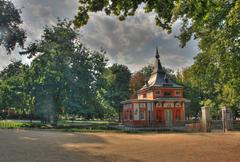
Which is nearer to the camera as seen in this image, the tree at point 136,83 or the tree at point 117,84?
the tree at point 117,84

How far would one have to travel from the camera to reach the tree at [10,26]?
31.1 meters

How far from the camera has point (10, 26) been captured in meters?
32.3

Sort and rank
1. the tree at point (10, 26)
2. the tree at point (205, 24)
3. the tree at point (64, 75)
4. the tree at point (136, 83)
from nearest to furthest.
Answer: the tree at point (205, 24)
the tree at point (10, 26)
the tree at point (64, 75)
the tree at point (136, 83)

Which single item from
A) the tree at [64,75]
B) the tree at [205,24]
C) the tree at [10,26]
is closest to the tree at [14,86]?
the tree at [64,75]

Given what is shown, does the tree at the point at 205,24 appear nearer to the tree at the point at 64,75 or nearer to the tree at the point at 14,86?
the tree at the point at 64,75

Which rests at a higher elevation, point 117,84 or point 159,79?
point 117,84

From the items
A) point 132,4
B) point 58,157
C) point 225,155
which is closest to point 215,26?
point 225,155

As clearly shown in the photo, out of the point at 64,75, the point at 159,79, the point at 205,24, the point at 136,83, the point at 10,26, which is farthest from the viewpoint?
the point at 136,83

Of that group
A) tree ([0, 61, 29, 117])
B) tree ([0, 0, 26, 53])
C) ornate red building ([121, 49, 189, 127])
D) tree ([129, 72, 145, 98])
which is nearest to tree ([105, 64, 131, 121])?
tree ([129, 72, 145, 98])

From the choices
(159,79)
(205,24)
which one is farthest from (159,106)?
(205,24)

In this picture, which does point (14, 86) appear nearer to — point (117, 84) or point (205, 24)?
point (117, 84)

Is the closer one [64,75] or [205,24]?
[205,24]

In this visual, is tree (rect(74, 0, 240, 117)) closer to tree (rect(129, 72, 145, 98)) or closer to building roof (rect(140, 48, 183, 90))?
building roof (rect(140, 48, 183, 90))

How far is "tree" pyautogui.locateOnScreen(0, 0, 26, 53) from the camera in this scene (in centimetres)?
3111
